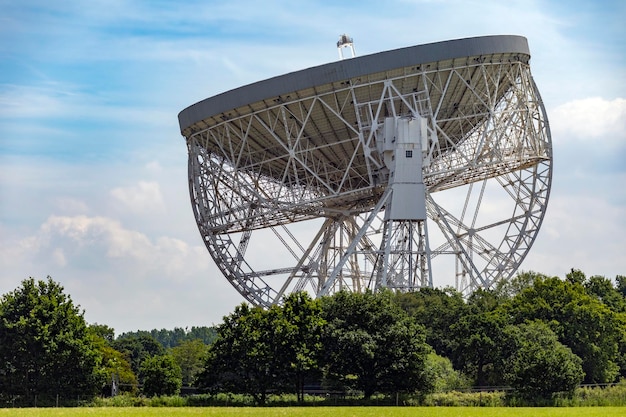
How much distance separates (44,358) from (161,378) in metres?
14.8

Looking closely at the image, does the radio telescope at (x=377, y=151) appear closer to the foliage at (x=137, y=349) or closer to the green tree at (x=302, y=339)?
the green tree at (x=302, y=339)

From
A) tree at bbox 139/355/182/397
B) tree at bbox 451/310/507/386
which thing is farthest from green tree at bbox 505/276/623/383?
tree at bbox 139/355/182/397

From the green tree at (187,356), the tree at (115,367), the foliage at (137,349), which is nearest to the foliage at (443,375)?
the tree at (115,367)

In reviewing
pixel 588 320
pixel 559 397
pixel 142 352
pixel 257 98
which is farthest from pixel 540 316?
pixel 142 352

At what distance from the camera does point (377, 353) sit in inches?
2244

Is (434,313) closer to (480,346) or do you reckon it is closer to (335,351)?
(480,346)

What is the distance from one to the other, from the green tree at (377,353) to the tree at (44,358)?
1371 centimetres

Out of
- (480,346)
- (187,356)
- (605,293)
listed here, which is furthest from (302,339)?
(187,356)

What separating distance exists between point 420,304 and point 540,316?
794cm

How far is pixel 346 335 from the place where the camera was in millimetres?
57531

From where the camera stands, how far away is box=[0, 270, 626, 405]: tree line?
2231 inches

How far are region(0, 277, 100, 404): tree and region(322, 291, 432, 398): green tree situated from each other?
1371 cm

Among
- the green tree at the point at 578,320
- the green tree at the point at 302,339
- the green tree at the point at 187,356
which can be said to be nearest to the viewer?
the green tree at the point at 302,339

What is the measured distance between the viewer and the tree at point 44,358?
58.2 meters
